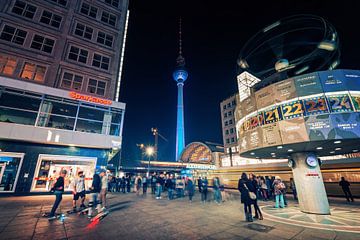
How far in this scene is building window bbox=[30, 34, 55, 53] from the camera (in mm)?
18625

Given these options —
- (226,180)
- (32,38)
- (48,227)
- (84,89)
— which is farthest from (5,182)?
(226,180)

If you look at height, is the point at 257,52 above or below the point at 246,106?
above

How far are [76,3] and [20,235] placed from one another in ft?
92.8

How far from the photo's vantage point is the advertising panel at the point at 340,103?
802cm

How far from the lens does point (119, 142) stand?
1886 centimetres

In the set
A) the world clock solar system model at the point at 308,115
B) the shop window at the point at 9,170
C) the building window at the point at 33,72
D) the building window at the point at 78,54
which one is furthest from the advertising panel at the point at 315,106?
the building window at the point at 33,72

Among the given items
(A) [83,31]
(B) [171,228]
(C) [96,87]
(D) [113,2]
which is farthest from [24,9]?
(B) [171,228]

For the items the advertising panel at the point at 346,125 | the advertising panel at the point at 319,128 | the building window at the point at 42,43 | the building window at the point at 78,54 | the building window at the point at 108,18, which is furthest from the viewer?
the building window at the point at 108,18

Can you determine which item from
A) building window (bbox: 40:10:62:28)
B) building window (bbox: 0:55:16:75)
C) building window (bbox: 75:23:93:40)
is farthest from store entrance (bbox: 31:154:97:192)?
building window (bbox: 40:10:62:28)

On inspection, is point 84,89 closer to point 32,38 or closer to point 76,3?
point 32,38

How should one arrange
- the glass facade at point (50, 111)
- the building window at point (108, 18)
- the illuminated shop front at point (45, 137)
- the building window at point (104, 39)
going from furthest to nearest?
the building window at point (108, 18) < the building window at point (104, 39) < the glass facade at point (50, 111) < the illuminated shop front at point (45, 137)

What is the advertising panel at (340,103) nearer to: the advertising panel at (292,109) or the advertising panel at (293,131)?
the advertising panel at (292,109)

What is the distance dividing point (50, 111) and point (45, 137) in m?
3.33

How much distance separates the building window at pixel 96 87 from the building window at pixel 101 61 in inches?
96.2
